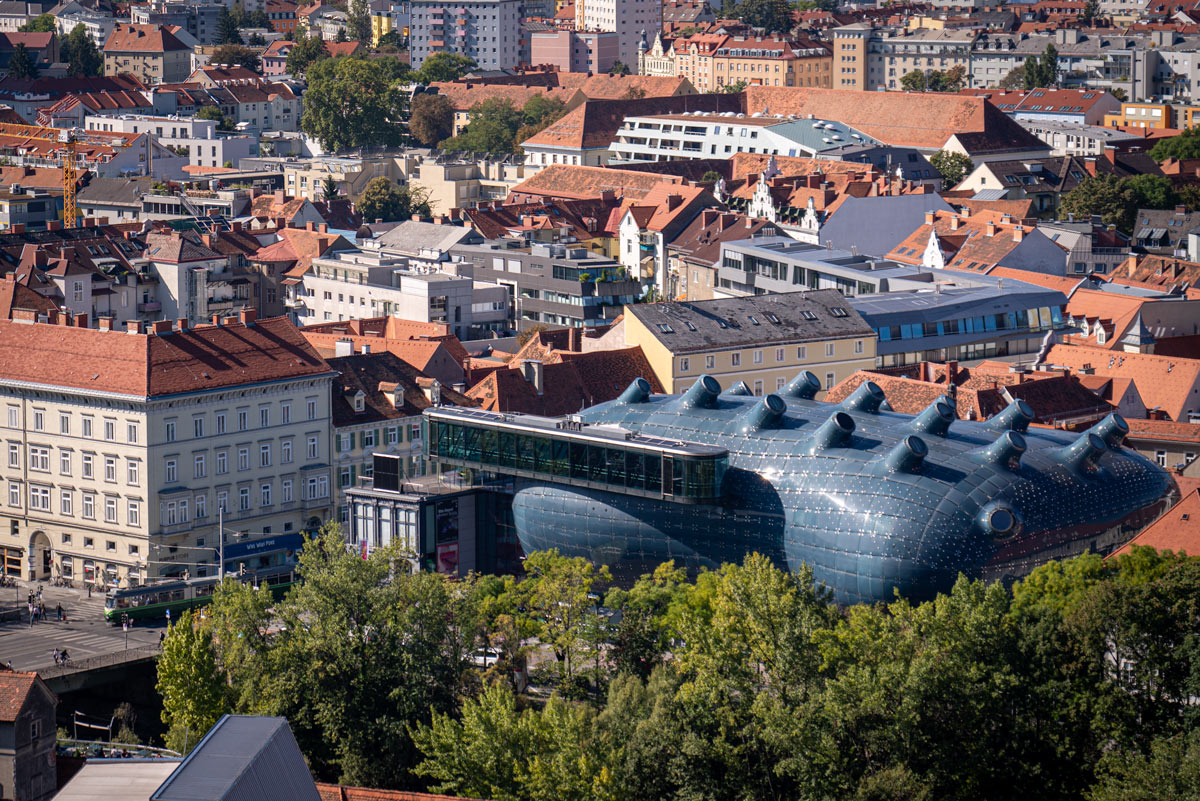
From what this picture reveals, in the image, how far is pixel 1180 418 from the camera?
118000 mm

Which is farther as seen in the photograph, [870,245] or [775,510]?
[870,245]

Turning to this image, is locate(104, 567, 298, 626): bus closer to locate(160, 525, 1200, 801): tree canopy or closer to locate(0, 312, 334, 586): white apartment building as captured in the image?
locate(0, 312, 334, 586): white apartment building

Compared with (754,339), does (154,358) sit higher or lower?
higher

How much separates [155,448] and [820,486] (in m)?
28.8

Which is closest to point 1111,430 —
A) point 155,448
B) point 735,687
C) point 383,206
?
point 735,687

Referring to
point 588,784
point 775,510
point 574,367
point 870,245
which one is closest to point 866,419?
point 775,510

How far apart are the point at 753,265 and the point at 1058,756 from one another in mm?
81618

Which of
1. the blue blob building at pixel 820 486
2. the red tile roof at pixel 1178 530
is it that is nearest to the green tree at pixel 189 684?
the blue blob building at pixel 820 486

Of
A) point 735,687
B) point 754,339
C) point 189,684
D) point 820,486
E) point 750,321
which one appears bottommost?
point 189,684

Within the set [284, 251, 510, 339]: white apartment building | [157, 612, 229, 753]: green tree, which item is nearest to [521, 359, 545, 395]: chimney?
[284, 251, 510, 339]: white apartment building

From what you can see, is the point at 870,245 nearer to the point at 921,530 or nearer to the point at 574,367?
the point at 574,367

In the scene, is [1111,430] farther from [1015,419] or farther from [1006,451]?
[1006,451]

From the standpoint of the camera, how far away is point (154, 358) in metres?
101

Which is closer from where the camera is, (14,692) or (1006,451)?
(14,692)
